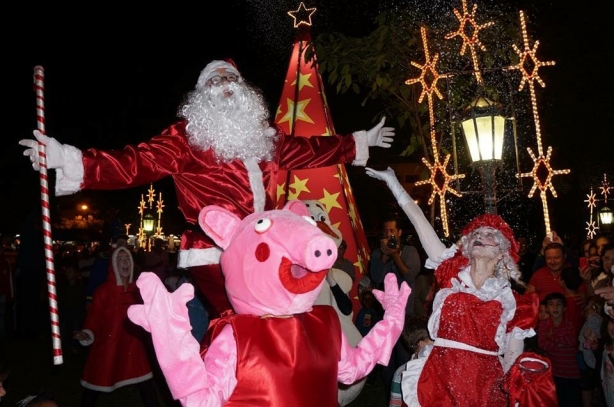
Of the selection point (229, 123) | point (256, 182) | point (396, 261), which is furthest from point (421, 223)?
point (396, 261)

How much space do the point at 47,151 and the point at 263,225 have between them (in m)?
1.42

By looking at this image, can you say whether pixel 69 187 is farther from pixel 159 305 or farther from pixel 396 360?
pixel 396 360

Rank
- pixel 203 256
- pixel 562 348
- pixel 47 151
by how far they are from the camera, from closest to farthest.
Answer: pixel 47 151 < pixel 203 256 < pixel 562 348

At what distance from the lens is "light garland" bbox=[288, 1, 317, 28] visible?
28.1ft

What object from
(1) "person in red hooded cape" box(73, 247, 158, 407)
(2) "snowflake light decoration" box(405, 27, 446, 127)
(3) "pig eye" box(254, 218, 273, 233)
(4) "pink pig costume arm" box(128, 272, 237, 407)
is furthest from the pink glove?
(2) "snowflake light decoration" box(405, 27, 446, 127)

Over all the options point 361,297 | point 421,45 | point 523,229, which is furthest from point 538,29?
point 523,229

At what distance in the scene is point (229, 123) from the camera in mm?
4102

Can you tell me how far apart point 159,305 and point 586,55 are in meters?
9.78

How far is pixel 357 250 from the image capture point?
8781 mm

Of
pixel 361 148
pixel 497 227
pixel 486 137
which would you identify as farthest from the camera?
pixel 486 137

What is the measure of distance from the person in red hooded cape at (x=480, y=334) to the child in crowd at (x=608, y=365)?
4.29ft

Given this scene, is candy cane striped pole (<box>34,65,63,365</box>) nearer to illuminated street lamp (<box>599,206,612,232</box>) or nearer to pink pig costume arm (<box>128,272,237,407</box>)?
pink pig costume arm (<box>128,272,237,407</box>)

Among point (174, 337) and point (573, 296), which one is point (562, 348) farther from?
point (174, 337)

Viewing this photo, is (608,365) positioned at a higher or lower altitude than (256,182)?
lower
